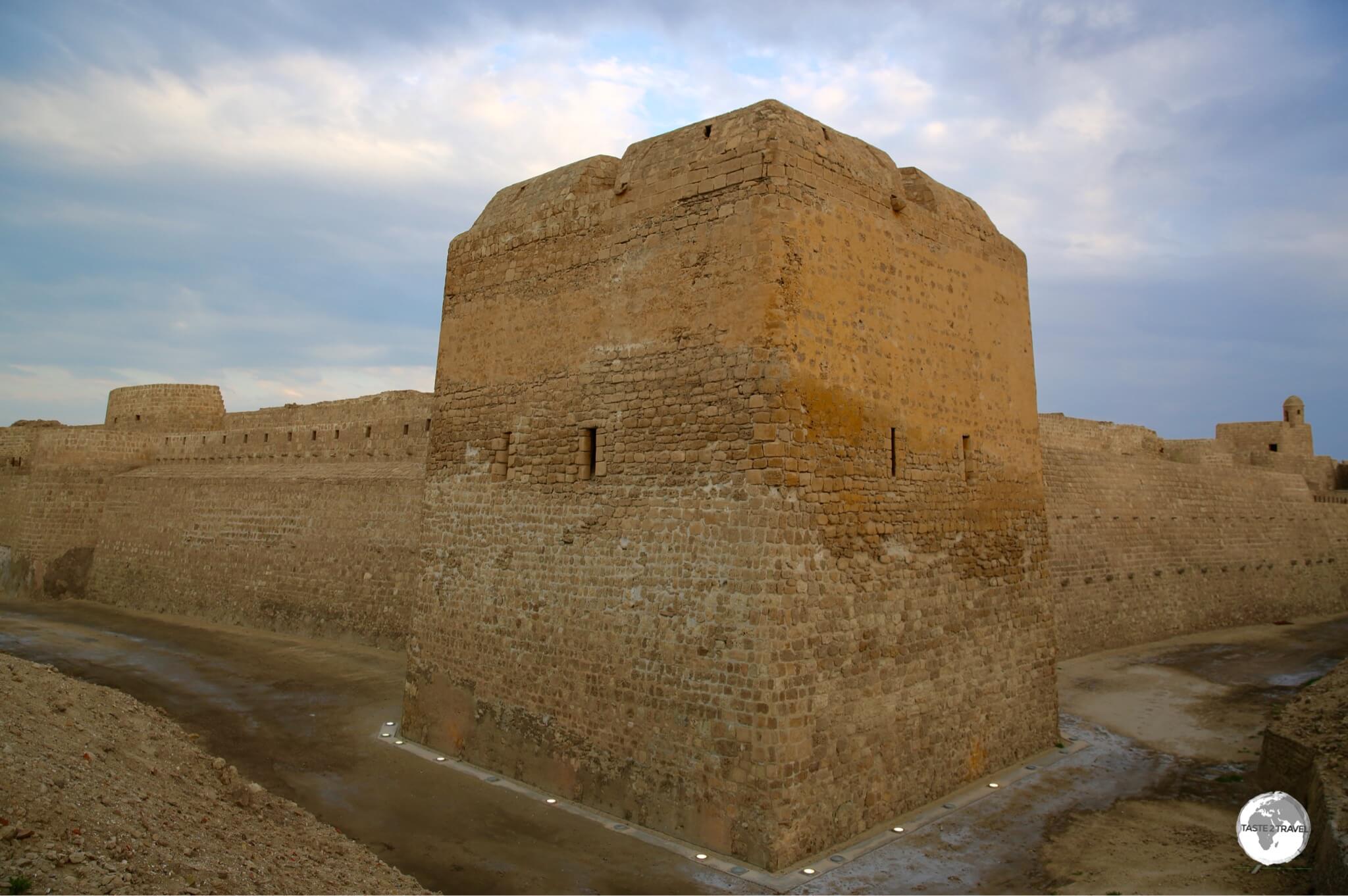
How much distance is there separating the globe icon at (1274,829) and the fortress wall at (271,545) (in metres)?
12.7

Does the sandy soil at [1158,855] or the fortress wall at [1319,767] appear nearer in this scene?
the fortress wall at [1319,767]

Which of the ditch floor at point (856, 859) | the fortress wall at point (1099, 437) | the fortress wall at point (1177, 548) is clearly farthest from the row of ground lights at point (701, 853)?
the fortress wall at point (1099, 437)

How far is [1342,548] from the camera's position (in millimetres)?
22609

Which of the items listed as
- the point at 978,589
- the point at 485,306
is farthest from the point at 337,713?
the point at 978,589

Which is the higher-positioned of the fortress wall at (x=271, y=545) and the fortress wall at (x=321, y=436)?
the fortress wall at (x=321, y=436)

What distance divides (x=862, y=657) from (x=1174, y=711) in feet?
24.1

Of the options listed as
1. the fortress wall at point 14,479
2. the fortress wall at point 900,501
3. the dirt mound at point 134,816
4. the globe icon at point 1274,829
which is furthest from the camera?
the fortress wall at point 14,479

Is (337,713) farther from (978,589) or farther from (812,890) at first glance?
(978,589)

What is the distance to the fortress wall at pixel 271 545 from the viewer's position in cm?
1616

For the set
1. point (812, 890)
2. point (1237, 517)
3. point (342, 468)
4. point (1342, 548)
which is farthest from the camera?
point (1342, 548)

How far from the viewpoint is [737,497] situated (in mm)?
6758

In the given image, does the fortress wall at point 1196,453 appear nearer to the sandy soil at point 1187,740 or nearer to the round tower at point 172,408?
the sandy soil at point 1187,740

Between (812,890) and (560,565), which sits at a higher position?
(560,565)

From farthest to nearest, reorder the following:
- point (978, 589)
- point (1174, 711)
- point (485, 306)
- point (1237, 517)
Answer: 1. point (1237, 517)
2. point (1174, 711)
3. point (485, 306)
4. point (978, 589)
